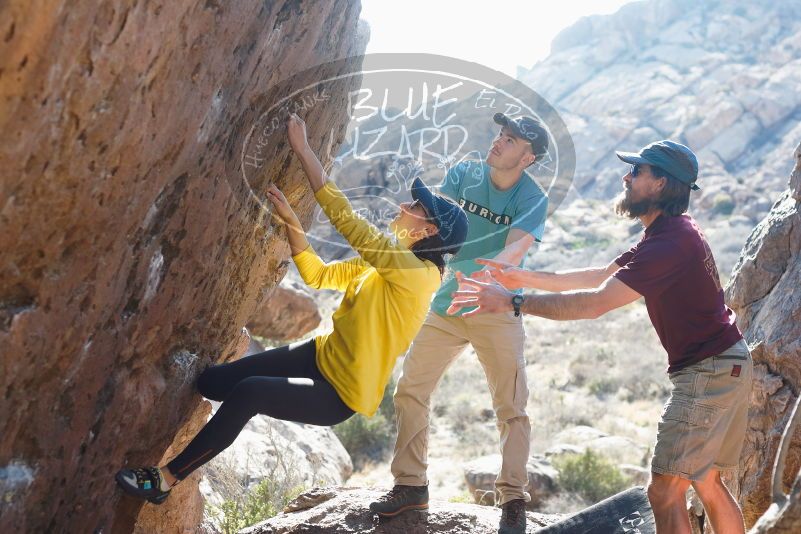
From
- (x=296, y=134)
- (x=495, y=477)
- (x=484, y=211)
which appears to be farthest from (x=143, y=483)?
(x=495, y=477)

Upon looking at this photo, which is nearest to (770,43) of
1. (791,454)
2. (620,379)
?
(620,379)

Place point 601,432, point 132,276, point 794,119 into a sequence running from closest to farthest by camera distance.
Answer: point 132,276
point 601,432
point 794,119

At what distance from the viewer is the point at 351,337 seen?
3945mm

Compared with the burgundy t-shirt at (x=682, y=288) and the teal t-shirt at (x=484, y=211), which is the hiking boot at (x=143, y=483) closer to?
the teal t-shirt at (x=484, y=211)

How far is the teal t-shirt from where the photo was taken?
461cm

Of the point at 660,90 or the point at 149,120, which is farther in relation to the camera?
the point at 660,90

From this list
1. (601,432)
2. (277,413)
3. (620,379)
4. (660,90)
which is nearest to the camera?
(277,413)

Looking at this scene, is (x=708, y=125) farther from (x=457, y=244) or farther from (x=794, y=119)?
(x=457, y=244)

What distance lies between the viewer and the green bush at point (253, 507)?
7395 mm

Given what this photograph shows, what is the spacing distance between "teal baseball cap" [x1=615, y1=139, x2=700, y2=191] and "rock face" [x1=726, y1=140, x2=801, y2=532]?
1296mm

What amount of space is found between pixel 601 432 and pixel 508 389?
956 centimetres

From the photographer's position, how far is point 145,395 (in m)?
3.93

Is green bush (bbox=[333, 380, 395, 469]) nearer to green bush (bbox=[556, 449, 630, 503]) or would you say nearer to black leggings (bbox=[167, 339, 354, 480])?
green bush (bbox=[556, 449, 630, 503])

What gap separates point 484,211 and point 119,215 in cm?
218
